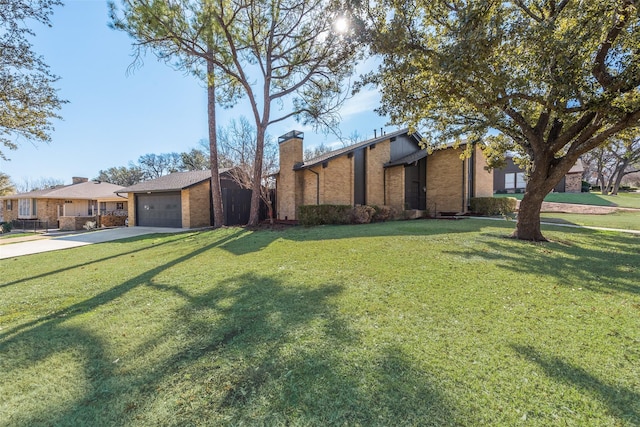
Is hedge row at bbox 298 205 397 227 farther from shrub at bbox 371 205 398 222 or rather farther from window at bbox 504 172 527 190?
window at bbox 504 172 527 190

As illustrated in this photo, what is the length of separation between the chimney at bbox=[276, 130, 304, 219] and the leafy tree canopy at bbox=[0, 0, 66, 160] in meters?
10.2

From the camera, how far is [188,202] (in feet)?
55.0

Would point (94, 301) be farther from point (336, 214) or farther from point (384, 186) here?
point (384, 186)

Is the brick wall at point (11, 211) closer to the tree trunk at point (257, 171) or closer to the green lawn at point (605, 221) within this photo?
the tree trunk at point (257, 171)

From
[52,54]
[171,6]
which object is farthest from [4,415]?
[52,54]

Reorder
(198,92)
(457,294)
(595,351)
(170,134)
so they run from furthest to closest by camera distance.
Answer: (170,134) → (198,92) → (457,294) → (595,351)

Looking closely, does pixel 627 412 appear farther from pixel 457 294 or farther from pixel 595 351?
pixel 457 294

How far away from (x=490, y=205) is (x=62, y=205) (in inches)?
1329

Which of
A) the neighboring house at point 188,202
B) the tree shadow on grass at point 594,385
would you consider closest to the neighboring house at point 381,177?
the neighboring house at point 188,202

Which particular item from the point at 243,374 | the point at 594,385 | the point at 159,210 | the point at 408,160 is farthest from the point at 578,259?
the point at 159,210

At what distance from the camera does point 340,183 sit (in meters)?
16.0

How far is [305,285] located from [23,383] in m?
3.34

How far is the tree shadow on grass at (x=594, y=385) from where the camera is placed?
1.92 m

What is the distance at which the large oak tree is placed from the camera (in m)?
5.91
